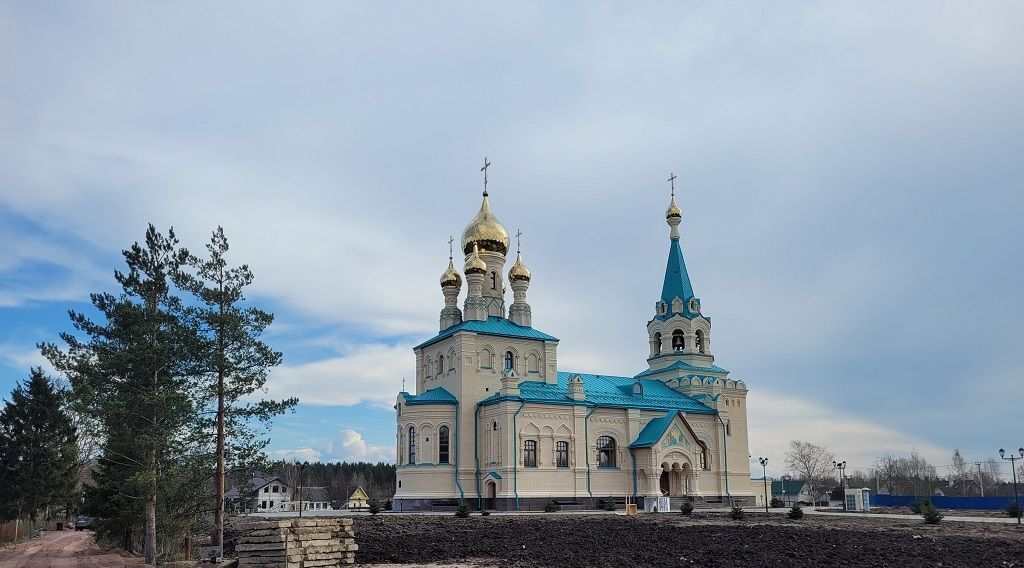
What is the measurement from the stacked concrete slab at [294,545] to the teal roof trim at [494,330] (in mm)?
24732

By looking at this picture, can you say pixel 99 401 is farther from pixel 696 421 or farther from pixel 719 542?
pixel 696 421

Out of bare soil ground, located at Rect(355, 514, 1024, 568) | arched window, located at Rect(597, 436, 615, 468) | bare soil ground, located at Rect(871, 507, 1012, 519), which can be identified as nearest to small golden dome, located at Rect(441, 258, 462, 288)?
arched window, located at Rect(597, 436, 615, 468)

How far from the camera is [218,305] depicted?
25.1 metres

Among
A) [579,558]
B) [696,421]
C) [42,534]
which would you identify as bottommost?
[42,534]

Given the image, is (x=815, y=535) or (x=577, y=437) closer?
(x=815, y=535)

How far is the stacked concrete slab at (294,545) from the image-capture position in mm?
17609

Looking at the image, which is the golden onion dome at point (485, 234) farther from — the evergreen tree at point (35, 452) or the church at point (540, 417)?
the evergreen tree at point (35, 452)

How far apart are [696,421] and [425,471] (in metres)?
17.1

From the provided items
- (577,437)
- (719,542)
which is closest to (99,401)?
(719,542)

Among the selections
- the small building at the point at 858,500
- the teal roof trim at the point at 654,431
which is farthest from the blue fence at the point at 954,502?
the teal roof trim at the point at 654,431

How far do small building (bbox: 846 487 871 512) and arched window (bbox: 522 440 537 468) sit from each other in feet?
56.5

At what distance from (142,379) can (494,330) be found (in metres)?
22.2

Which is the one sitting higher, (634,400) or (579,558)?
(634,400)

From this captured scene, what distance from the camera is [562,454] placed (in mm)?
42562
